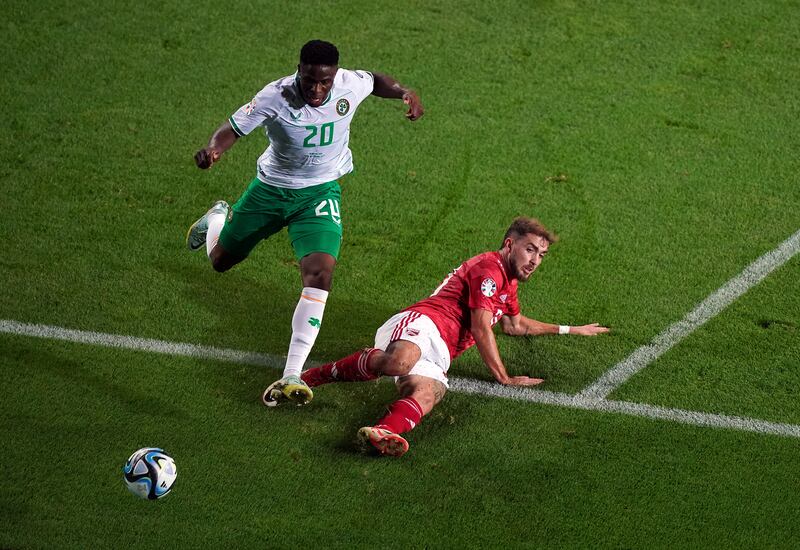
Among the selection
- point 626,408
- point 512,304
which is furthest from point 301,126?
point 626,408

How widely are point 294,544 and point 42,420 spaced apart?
1836 millimetres

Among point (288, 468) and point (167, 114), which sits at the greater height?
point (167, 114)

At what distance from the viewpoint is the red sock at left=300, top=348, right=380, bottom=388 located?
21.3ft

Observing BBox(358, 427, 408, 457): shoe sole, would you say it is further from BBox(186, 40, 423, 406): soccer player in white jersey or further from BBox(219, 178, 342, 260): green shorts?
BBox(219, 178, 342, 260): green shorts

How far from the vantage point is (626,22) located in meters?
10.8

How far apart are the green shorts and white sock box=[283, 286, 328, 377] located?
0.33 metres

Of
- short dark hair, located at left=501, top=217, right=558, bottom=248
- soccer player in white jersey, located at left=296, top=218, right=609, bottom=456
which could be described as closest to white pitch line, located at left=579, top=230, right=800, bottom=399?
soccer player in white jersey, located at left=296, top=218, right=609, bottom=456

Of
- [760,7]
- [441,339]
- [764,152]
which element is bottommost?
[441,339]

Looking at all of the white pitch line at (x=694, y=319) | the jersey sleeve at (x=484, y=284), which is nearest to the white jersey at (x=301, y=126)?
the jersey sleeve at (x=484, y=284)

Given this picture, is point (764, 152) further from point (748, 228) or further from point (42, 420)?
point (42, 420)

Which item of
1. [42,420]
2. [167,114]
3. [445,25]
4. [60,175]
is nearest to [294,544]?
[42,420]

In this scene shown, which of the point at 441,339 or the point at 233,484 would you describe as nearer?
the point at 233,484

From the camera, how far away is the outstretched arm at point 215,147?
6.41m

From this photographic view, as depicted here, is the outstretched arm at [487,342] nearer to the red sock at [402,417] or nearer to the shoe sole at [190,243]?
the red sock at [402,417]
